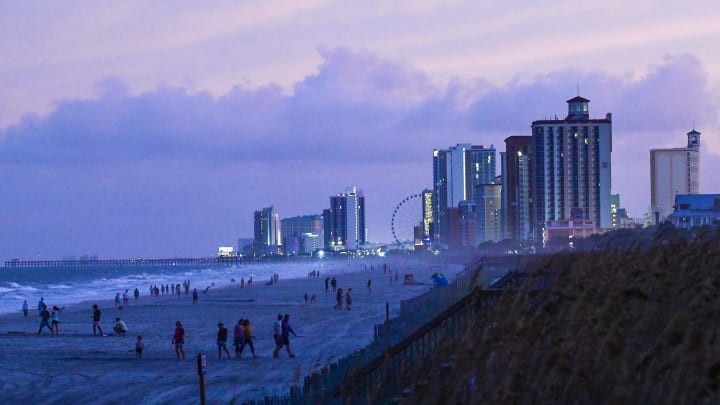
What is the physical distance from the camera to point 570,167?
181750mm

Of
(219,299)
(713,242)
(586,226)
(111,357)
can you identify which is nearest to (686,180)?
(586,226)

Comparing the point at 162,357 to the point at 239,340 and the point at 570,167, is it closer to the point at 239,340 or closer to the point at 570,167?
the point at 239,340

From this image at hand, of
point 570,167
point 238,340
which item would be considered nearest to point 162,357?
point 238,340

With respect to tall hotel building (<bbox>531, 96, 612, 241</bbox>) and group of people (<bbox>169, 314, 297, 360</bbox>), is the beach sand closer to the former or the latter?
group of people (<bbox>169, 314, 297, 360</bbox>)

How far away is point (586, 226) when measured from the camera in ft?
544

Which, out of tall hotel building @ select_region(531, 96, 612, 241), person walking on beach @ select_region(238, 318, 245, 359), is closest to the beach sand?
person walking on beach @ select_region(238, 318, 245, 359)

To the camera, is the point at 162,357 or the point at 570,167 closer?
the point at 162,357

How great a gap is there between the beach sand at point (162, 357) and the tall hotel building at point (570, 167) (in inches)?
4879

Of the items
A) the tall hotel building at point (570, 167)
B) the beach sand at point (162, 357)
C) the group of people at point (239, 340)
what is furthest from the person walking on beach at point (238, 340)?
the tall hotel building at point (570, 167)

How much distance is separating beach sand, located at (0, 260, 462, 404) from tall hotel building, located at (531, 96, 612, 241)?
407ft

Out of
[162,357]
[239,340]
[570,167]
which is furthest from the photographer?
[570,167]

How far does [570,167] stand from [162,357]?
15573 centimetres

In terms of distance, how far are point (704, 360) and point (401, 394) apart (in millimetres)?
2822

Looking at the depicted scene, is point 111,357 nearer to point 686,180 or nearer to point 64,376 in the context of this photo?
point 64,376
